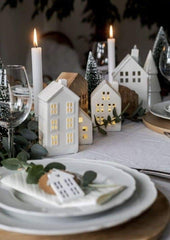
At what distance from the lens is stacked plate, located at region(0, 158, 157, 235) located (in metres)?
0.61

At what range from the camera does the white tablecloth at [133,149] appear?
105 centimetres

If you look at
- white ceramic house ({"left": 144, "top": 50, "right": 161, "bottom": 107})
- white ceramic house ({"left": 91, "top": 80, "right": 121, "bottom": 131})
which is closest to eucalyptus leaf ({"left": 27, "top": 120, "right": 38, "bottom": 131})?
white ceramic house ({"left": 91, "top": 80, "right": 121, "bottom": 131})

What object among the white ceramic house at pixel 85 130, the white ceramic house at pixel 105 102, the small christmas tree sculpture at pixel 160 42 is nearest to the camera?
the white ceramic house at pixel 85 130

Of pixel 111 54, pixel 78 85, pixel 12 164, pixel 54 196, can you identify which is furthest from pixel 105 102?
pixel 54 196

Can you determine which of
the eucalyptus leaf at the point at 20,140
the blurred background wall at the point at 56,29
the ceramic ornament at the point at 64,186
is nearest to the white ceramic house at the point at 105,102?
the eucalyptus leaf at the point at 20,140

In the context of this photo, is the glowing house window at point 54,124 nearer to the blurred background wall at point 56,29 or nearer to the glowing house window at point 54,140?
the glowing house window at point 54,140

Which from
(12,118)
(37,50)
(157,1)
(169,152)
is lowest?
(169,152)

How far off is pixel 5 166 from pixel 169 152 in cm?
45

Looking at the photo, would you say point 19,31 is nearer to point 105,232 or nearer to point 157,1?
point 157,1

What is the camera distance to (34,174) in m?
0.72

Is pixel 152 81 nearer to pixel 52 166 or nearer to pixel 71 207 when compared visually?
pixel 52 166

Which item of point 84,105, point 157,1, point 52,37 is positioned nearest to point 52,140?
point 84,105

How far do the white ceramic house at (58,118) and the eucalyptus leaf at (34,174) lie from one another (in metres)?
0.33

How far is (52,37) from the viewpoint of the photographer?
3.36 metres
